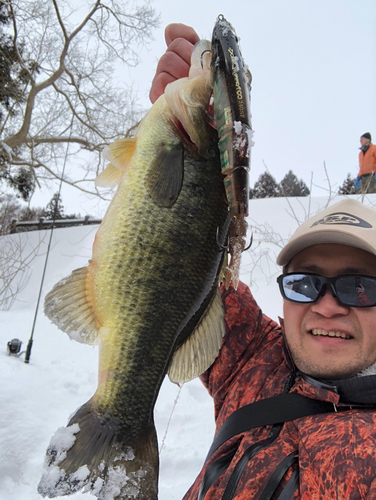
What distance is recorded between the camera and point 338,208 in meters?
1.60

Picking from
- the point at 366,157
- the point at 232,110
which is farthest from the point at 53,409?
the point at 366,157

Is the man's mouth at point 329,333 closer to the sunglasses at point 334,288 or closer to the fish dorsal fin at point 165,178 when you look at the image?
the sunglasses at point 334,288

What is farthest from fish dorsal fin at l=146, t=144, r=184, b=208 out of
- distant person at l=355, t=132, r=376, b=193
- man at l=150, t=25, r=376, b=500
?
distant person at l=355, t=132, r=376, b=193

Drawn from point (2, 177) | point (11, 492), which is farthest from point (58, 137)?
point (11, 492)

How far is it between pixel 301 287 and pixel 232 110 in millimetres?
902

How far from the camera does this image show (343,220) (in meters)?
1.48

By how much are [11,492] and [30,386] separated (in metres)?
1.27

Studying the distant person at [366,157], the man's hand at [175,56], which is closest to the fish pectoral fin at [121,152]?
the man's hand at [175,56]

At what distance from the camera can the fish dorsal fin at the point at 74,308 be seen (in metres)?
1.13

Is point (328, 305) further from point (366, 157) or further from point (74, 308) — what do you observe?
point (366, 157)

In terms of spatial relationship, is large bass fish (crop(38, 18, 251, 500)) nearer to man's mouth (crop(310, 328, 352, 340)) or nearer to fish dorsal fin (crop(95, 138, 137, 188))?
fish dorsal fin (crop(95, 138, 137, 188))

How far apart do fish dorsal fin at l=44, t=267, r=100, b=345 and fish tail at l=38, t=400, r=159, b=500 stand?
243 millimetres

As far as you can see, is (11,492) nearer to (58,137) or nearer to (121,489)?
(121,489)

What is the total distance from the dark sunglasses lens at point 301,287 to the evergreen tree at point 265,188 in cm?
2340
